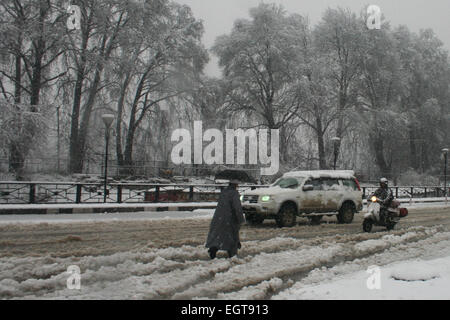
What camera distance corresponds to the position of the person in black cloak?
29.8 feet

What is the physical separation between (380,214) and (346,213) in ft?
9.44

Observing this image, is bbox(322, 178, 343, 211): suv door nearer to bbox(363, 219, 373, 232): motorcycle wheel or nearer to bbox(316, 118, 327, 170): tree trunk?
bbox(363, 219, 373, 232): motorcycle wheel

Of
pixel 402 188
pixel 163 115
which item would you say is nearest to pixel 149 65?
pixel 163 115

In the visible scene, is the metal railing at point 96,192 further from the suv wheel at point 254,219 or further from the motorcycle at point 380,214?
the motorcycle at point 380,214

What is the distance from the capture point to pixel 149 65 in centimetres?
3734

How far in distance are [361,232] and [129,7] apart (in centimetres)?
2697

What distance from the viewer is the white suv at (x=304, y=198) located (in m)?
15.4

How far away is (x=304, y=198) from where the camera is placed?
637 inches

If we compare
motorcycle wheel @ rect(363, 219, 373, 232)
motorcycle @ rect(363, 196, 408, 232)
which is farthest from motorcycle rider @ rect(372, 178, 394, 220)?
motorcycle wheel @ rect(363, 219, 373, 232)

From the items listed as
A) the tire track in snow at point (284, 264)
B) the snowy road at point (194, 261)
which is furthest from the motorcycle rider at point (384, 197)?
the tire track in snow at point (284, 264)

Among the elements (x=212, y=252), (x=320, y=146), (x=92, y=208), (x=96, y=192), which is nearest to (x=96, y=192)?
(x=96, y=192)

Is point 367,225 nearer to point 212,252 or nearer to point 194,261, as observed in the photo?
point 212,252

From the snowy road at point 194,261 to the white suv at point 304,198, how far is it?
78 centimetres

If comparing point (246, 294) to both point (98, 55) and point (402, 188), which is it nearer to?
point (98, 55)
